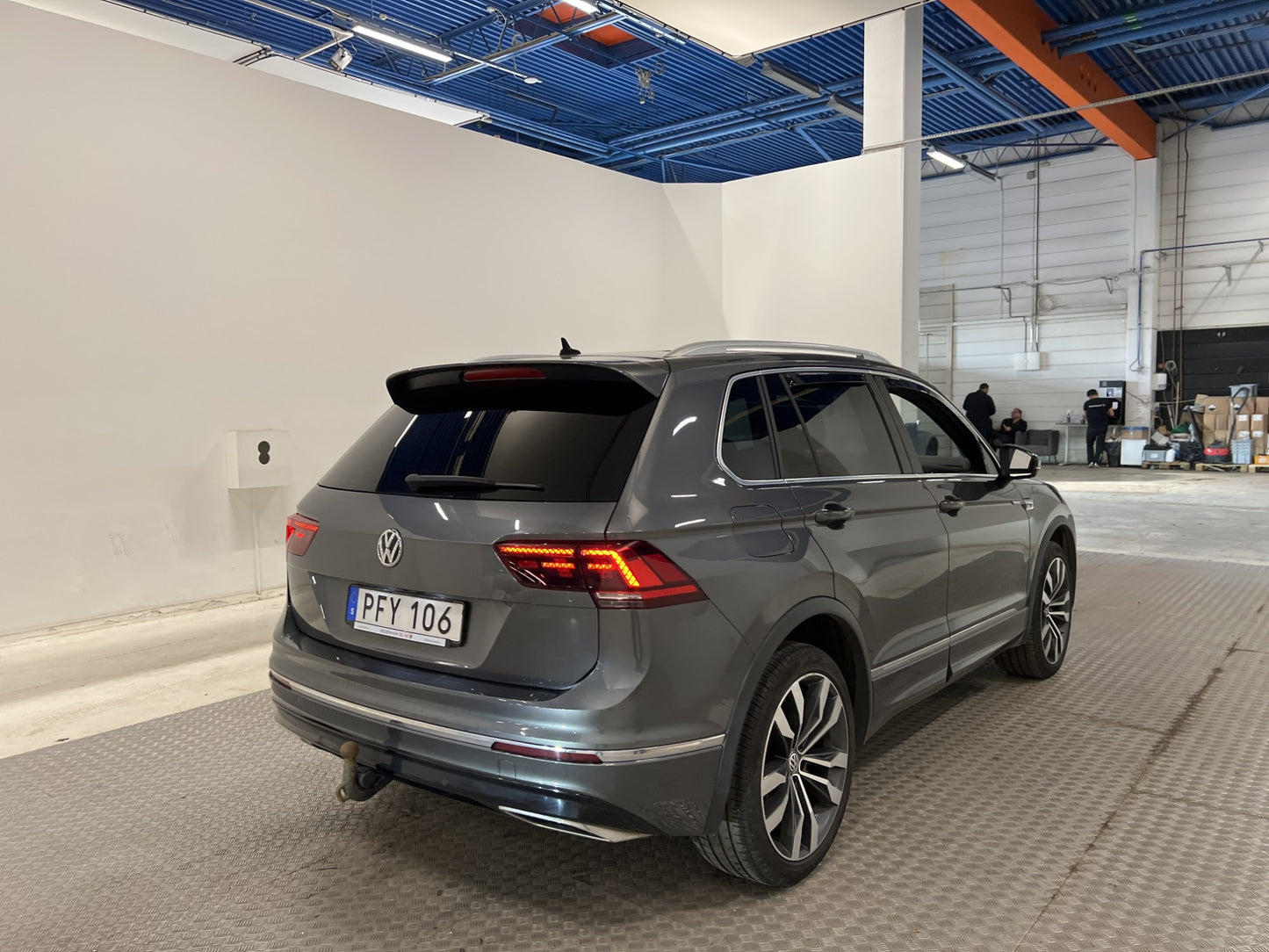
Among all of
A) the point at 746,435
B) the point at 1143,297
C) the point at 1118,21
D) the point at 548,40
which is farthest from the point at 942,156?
the point at 746,435

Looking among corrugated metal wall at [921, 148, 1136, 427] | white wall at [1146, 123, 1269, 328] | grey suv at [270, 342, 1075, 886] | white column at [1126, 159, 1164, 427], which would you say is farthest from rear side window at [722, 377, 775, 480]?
Answer: white wall at [1146, 123, 1269, 328]

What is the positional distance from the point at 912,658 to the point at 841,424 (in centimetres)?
73

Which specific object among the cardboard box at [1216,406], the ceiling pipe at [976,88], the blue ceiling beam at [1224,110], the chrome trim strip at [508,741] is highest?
the blue ceiling beam at [1224,110]

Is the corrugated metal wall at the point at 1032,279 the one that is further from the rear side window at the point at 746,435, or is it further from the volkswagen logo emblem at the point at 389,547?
the volkswagen logo emblem at the point at 389,547

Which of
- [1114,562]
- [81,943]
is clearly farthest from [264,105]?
[1114,562]

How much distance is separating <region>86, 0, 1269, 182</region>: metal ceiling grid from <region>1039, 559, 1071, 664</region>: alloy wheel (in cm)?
599

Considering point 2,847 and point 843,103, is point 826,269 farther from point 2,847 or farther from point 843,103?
point 2,847

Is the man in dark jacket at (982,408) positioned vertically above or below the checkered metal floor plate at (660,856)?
above

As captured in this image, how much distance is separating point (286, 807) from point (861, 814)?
5.64 ft

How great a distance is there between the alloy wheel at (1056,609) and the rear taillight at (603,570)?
241cm

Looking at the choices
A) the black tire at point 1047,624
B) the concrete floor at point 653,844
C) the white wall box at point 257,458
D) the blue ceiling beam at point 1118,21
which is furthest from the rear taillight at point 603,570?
the blue ceiling beam at point 1118,21

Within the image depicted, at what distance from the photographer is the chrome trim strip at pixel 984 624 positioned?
296cm

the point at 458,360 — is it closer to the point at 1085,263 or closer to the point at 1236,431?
the point at 1236,431

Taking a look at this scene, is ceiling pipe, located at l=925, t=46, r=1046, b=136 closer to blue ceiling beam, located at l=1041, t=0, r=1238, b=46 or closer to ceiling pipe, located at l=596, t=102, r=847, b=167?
blue ceiling beam, located at l=1041, t=0, r=1238, b=46
